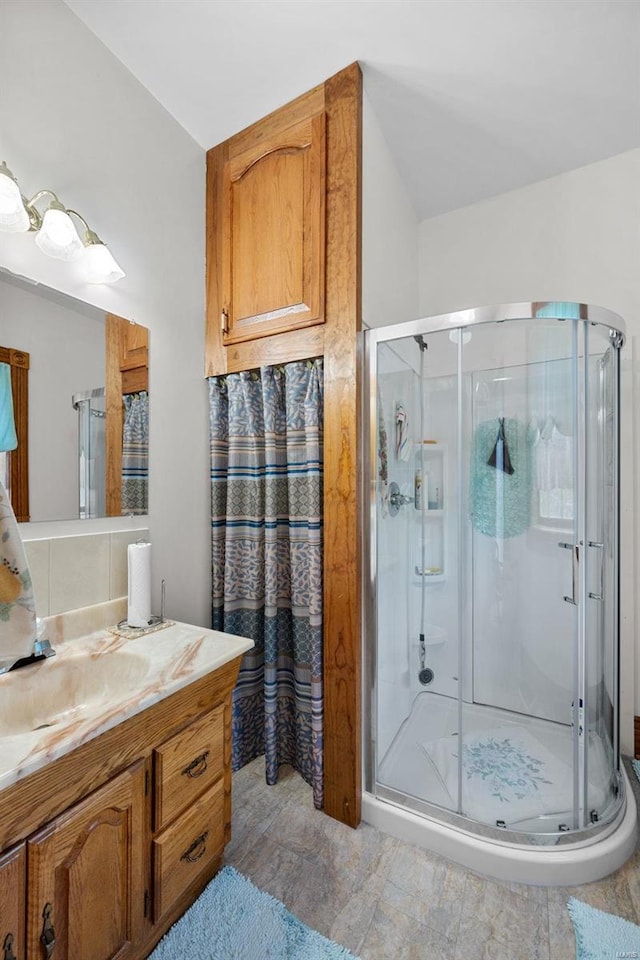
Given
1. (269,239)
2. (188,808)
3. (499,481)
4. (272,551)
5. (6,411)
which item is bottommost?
(188,808)

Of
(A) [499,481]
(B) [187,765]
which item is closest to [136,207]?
(A) [499,481]

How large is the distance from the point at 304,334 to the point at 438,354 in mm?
536

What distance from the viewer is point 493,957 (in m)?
1.11

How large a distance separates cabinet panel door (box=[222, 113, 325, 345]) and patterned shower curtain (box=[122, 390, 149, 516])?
0.51m

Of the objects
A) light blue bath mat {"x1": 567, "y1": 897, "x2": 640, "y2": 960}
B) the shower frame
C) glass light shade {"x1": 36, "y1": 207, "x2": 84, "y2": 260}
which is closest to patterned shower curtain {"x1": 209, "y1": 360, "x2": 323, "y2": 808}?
the shower frame

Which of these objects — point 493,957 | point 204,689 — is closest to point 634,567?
point 493,957

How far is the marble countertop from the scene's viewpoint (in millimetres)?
878

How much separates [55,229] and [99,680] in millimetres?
1319

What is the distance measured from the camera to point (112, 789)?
951 mm

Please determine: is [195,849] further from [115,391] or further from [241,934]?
[115,391]

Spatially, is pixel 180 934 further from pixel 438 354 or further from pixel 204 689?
pixel 438 354

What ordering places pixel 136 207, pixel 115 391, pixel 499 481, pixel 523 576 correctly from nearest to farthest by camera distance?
1. pixel 115 391
2. pixel 136 207
3. pixel 499 481
4. pixel 523 576

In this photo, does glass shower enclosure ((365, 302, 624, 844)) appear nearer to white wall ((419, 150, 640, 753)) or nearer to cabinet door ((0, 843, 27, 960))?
white wall ((419, 150, 640, 753))

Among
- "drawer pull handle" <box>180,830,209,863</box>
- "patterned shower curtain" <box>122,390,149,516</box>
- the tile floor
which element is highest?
"patterned shower curtain" <box>122,390,149,516</box>
